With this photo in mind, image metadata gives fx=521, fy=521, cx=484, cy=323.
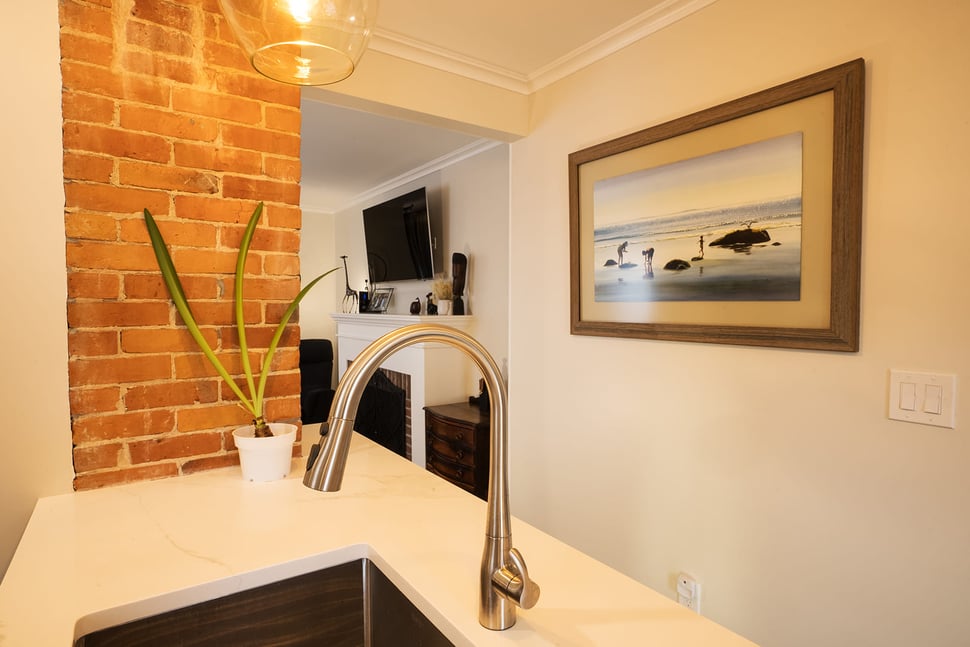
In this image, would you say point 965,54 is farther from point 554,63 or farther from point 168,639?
point 168,639

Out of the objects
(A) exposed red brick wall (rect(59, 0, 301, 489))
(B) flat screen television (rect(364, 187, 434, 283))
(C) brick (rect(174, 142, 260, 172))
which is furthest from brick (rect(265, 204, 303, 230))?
(B) flat screen television (rect(364, 187, 434, 283))

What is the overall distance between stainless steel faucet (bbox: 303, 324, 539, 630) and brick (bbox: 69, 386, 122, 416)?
0.94 metres

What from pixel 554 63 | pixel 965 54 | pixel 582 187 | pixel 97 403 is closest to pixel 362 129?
pixel 554 63

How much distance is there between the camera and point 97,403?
1224 mm

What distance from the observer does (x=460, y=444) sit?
3.13 meters

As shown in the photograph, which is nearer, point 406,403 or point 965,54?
point 965,54

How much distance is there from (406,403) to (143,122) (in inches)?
113

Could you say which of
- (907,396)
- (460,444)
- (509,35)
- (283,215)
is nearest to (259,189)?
(283,215)

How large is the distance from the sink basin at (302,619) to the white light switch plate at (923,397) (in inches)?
49.9

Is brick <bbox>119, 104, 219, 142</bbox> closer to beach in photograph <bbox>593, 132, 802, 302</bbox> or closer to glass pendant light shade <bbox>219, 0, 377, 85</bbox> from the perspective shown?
glass pendant light shade <bbox>219, 0, 377, 85</bbox>

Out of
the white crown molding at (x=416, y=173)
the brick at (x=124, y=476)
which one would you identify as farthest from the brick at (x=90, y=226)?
the white crown molding at (x=416, y=173)

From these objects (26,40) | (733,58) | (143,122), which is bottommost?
(143,122)

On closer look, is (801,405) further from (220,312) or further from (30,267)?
(30,267)

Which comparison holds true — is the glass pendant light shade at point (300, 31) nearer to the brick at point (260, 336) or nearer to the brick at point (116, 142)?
the brick at point (116, 142)
